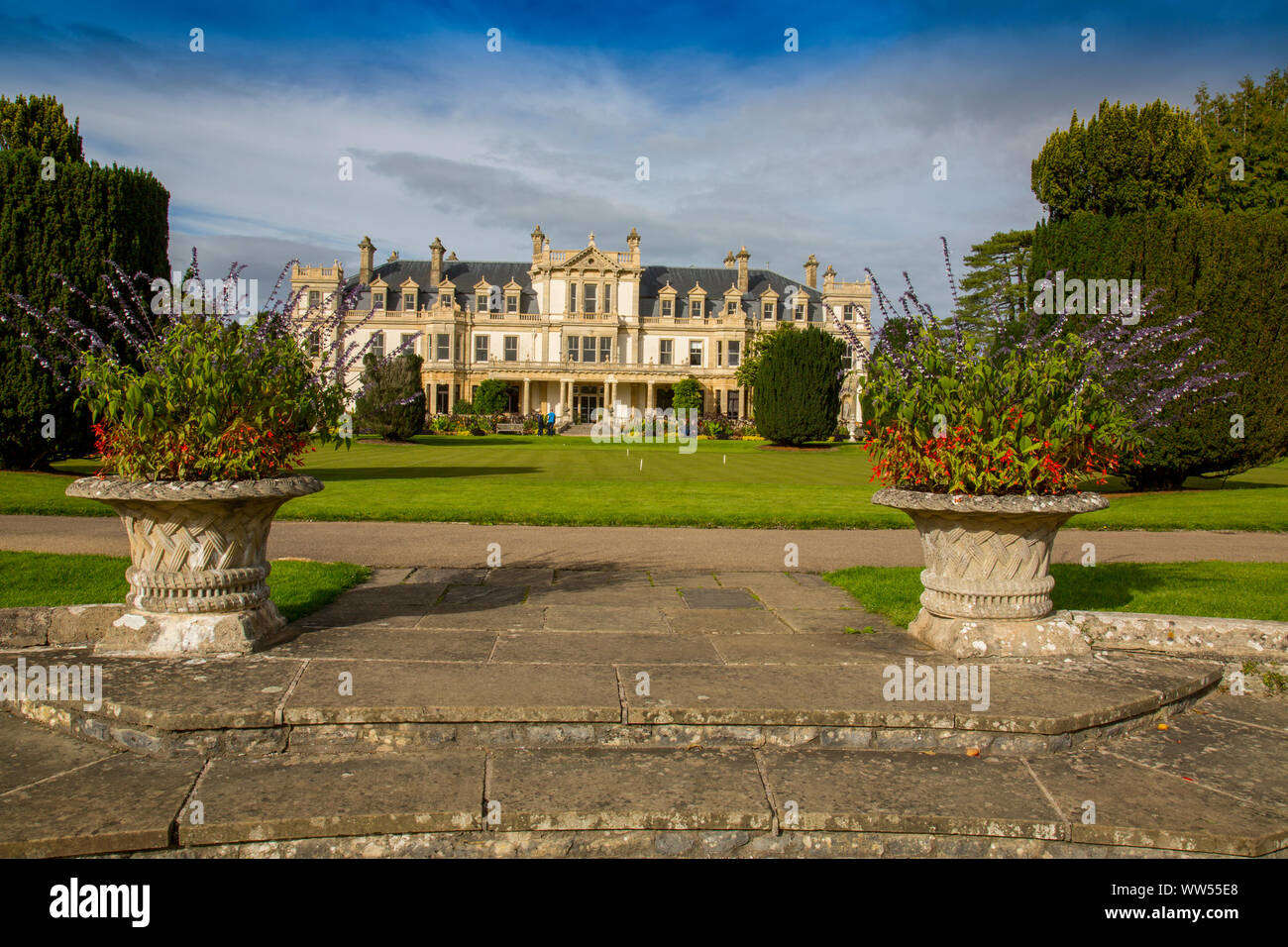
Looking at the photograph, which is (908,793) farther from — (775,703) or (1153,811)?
(1153,811)

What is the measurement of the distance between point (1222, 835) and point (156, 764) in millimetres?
4110

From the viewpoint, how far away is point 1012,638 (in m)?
4.99

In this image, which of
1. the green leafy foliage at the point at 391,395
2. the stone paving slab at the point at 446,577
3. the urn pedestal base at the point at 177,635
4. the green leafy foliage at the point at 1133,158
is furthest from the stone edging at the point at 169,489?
the green leafy foliage at the point at 391,395

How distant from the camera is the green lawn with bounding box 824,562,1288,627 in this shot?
635 centimetres

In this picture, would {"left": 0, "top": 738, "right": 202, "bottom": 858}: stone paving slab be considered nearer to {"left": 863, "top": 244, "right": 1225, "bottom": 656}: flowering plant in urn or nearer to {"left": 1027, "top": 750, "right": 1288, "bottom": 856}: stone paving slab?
{"left": 1027, "top": 750, "right": 1288, "bottom": 856}: stone paving slab

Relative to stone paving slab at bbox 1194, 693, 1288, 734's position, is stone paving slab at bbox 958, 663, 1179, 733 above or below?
above

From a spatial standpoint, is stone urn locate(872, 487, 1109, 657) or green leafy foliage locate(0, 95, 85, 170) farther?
green leafy foliage locate(0, 95, 85, 170)

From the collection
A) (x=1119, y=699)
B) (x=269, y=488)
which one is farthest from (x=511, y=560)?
(x=1119, y=699)

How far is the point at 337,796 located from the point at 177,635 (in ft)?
6.63

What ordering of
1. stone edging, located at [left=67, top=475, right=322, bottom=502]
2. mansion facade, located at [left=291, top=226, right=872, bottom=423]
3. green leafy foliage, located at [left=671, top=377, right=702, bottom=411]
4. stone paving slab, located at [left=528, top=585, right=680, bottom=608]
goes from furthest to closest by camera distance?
mansion facade, located at [left=291, top=226, right=872, bottom=423] → green leafy foliage, located at [left=671, top=377, right=702, bottom=411] → stone paving slab, located at [left=528, top=585, right=680, bottom=608] → stone edging, located at [left=67, top=475, right=322, bottom=502]

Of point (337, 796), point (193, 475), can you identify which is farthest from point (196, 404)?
point (337, 796)

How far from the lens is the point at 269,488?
4.66 metres

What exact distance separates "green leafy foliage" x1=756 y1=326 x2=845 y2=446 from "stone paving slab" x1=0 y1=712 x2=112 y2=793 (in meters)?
35.6

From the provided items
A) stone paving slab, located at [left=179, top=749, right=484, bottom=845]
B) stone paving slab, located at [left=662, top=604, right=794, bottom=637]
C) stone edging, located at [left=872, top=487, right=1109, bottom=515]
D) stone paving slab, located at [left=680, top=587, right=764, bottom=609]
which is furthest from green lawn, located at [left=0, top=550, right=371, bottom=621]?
stone edging, located at [left=872, top=487, right=1109, bottom=515]
